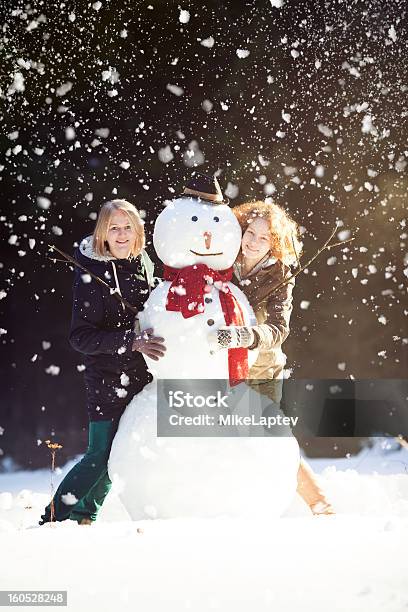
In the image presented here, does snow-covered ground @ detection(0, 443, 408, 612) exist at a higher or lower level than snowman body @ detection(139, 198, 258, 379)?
lower

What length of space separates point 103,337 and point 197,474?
1.59 ft

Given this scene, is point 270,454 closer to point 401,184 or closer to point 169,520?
point 169,520

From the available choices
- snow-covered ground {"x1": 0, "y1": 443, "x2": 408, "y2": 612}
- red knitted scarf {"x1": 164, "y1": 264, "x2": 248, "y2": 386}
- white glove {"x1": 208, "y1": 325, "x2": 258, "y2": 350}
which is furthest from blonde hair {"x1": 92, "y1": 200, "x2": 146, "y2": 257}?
snow-covered ground {"x1": 0, "y1": 443, "x2": 408, "y2": 612}

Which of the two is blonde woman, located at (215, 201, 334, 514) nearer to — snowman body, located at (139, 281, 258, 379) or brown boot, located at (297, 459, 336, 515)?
brown boot, located at (297, 459, 336, 515)

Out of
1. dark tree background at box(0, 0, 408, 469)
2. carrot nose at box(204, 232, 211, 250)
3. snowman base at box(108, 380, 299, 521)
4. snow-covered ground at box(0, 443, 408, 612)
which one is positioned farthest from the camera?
dark tree background at box(0, 0, 408, 469)

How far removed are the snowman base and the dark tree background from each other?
67cm

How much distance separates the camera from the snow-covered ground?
46.4 inches

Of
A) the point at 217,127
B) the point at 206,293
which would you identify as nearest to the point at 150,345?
the point at 206,293

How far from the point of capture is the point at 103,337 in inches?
75.8

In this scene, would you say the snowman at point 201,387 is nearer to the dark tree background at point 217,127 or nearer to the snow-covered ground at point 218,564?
the snow-covered ground at point 218,564

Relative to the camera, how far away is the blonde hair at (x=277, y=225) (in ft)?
6.80

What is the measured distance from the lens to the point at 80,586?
4.11ft

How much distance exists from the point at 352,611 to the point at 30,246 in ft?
6.04

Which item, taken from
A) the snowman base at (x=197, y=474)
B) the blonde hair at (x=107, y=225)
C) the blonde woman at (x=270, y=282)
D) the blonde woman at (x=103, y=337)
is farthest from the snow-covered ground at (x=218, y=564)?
the blonde hair at (x=107, y=225)
